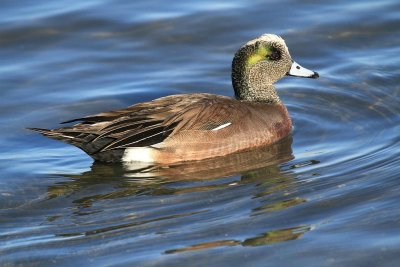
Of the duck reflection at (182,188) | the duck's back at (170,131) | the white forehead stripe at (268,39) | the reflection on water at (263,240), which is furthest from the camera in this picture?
the white forehead stripe at (268,39)

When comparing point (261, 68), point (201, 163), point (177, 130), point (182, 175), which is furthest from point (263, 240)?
point (261, 68)

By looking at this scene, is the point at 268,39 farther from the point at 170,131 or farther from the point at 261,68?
the point at 170,131

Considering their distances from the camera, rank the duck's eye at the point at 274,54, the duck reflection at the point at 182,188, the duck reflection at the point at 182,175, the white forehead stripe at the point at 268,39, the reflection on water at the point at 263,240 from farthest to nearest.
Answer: the duck's eye at the point at 274,54 → the white forehead stripe at the point at 268,39 → the duck reflection at the point at 182,175 → the duck reflection at the point at 182,188 → the reflection on water at the point at 263,240

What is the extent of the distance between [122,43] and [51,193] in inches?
143

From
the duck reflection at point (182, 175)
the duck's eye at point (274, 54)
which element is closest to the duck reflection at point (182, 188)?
the duck reflection at point (182, 175)

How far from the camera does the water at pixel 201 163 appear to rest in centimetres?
605

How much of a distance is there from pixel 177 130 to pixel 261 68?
124 cm

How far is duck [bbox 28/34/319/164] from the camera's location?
26.4 feet

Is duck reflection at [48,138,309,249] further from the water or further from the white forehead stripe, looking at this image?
the white forehead stripe

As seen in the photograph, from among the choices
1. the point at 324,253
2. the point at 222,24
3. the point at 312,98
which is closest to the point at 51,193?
the point at 324,253

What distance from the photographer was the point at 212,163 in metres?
8.12

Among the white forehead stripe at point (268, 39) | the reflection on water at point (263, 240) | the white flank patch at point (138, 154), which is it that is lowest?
the reflection on water at point (263, 240)

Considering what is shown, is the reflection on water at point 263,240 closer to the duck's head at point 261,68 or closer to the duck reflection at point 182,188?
the duck reflection at point 182,188

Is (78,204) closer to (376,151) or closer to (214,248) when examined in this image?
(214,248)
